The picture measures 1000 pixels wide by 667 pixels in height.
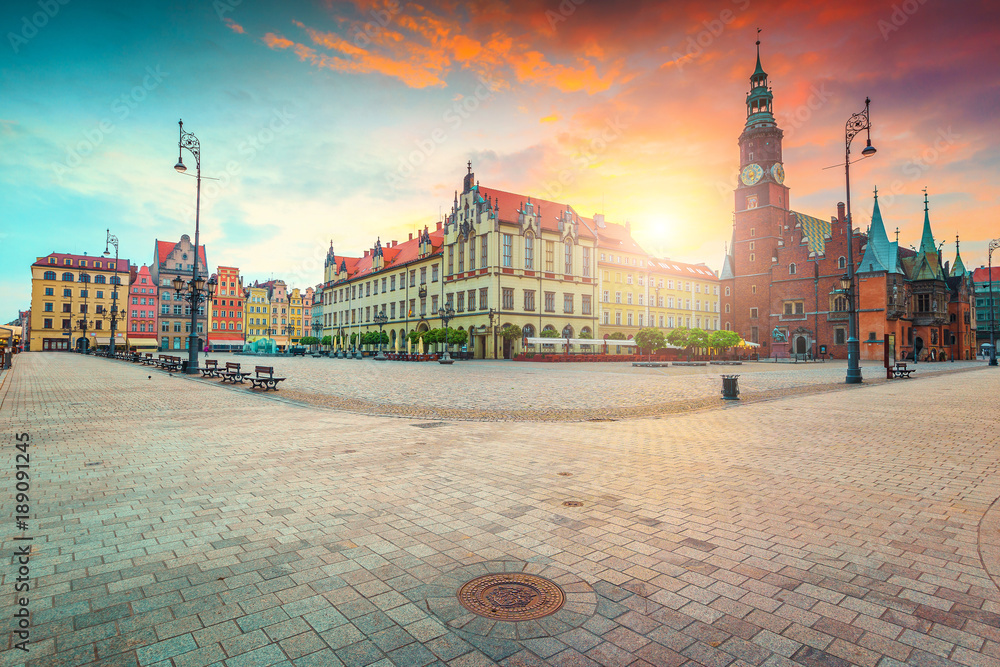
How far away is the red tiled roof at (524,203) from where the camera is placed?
57.7 metres

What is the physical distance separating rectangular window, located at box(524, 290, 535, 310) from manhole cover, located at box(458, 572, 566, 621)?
176 feet

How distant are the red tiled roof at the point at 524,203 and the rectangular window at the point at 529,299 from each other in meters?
8.15

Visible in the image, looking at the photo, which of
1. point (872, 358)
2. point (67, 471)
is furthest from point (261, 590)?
point (872, 358)

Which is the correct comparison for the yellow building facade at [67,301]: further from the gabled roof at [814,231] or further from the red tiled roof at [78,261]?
the gabled roof at [814,231]

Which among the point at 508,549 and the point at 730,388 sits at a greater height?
the point at 730,388

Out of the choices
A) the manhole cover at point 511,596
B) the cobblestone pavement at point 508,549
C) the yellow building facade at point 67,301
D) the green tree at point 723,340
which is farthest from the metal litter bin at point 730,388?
the yellow building facade at point 67,301

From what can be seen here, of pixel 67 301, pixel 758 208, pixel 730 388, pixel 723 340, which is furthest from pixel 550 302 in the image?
pixel 67 301

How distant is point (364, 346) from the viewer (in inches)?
3132

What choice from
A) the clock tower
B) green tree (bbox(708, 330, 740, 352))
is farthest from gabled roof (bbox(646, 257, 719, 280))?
green tree (bbox(708, 330, 740, 352))

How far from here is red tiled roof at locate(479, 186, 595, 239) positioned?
2272 inches

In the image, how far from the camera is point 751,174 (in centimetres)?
7319

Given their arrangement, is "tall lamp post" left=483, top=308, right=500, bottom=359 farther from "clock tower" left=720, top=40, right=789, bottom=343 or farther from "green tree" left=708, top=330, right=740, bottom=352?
"clock tower" left=720, top=40, right=789, bottom=343

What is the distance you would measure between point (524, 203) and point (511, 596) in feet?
193

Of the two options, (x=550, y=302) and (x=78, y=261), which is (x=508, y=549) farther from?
(x=78, y=261)
